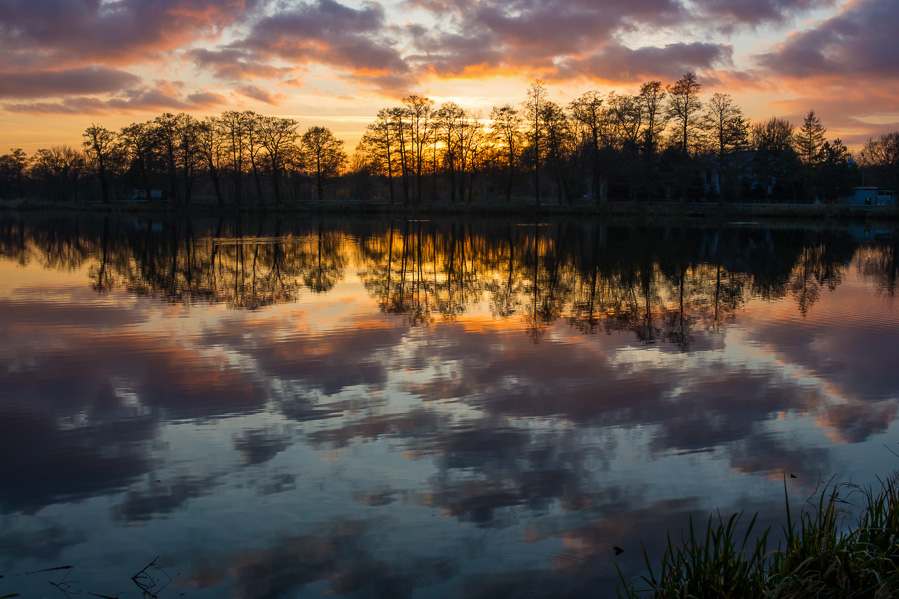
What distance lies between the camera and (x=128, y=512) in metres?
5.49

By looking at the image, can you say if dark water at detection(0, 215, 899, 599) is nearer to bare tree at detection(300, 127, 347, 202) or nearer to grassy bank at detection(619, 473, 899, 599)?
grassy bank at detection(619, 473, 899, 599)

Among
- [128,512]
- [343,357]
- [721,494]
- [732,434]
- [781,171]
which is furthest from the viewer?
[781,171]

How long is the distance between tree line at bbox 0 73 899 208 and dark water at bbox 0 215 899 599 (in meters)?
55.5

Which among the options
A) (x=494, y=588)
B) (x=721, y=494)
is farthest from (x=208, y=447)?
(x=721, y=494)

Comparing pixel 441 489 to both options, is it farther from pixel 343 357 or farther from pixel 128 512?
pixel 343 357

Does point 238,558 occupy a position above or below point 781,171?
below

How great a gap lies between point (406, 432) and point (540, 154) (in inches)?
2688

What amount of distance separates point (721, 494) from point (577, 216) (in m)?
63.0

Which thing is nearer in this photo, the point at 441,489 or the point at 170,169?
the point at 441,489

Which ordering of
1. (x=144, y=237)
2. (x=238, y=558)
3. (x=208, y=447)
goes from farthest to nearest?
(x=144, y=237) < (x=208, y=447) < (x=238, y=558)

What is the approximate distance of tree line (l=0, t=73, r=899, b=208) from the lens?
69.4 m

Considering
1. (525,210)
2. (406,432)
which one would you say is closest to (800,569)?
(406,432)

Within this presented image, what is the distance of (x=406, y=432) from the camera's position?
7.25m

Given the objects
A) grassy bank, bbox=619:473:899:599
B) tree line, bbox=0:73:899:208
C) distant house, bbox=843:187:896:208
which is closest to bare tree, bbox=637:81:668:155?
tree line, bbox=0:73:899:208
